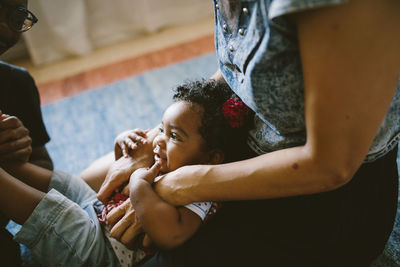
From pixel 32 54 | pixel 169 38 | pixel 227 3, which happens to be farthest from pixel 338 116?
pixel 32 54

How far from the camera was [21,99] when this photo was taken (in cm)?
103

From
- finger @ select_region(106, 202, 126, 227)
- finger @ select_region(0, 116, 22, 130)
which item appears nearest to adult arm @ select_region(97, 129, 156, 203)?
finger @ select_region(106, 202, 126, 227)

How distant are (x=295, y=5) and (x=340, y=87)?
5.5 inches

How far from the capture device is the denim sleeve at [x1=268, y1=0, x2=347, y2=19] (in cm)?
41

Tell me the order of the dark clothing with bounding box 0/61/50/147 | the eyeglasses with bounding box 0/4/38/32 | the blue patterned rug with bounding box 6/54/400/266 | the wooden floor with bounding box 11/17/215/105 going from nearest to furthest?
the eyeglasses with bounding box 0/4/38/32 → the dark clothing with bounding box 0/61/50/147 → the blue patterned rug with bounding box 6/54/400/266 → the wooden floor with bounding box 11/17/215/105

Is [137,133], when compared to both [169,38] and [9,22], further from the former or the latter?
[169,38]

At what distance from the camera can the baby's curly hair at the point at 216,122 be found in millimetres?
871

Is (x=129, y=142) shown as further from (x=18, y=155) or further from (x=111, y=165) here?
(x=18, y=155)

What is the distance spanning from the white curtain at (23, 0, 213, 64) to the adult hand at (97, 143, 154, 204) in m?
1.76

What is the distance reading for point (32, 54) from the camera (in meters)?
2.35

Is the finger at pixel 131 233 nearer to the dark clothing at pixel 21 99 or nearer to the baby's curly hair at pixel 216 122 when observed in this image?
the baby's curly hair at pixel 216 122

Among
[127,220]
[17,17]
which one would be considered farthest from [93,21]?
[127,220]

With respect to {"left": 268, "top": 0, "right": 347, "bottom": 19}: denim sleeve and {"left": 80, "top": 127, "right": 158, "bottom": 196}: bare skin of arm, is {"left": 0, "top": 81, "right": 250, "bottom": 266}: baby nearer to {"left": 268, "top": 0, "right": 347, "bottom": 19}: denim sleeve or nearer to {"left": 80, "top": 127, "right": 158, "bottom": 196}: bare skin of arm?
{"left": 80, "top": 127, "right": 158, "bottom": 196}: bare skin of arm

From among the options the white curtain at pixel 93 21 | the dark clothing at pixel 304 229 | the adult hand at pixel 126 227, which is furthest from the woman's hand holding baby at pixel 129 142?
the white curtain at pixel 93 21
